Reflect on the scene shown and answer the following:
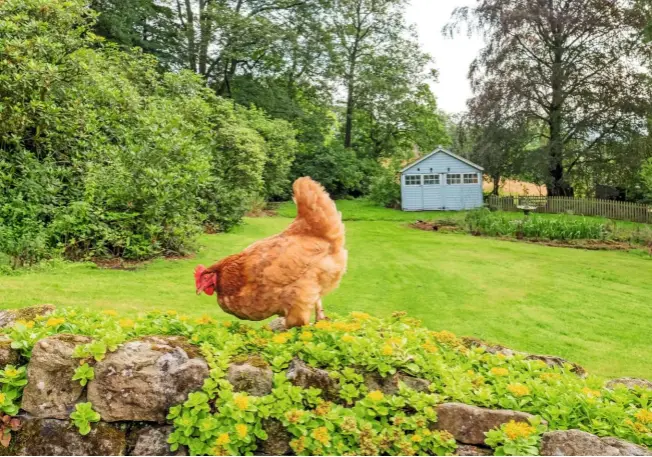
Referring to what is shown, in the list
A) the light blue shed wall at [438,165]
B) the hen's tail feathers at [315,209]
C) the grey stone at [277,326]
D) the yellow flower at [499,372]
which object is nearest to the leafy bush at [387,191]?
the light blue shed wall at [438,165]

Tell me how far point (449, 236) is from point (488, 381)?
15140 mm

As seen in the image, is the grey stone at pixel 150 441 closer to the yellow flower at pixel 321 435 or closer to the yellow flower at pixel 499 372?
the yellow flower at pixel 321 435

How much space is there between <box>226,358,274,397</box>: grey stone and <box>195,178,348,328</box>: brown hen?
607 millimetres

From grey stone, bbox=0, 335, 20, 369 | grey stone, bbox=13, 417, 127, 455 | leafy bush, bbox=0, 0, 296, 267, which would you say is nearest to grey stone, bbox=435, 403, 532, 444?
grey stone, bbox=13, 417, 127, 455

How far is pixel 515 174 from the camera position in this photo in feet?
87.3

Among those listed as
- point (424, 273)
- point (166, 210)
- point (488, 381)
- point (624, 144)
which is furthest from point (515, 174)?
point (488, 381)

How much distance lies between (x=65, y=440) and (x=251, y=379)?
42.7 inches

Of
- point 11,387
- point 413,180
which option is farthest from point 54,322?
point 413,180

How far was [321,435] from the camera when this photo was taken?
2.67m

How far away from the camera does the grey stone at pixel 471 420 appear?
2.79 metres

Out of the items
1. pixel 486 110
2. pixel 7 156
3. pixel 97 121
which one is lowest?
pixel 7 156

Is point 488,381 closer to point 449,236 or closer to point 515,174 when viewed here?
point 449,236

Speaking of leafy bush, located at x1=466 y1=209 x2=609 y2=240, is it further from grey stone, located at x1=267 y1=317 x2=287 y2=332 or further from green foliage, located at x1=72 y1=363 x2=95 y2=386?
green foliage, located at x1=72 y1=363 x2=95 y2=386

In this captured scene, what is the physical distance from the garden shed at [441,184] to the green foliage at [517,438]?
25.4 metres
